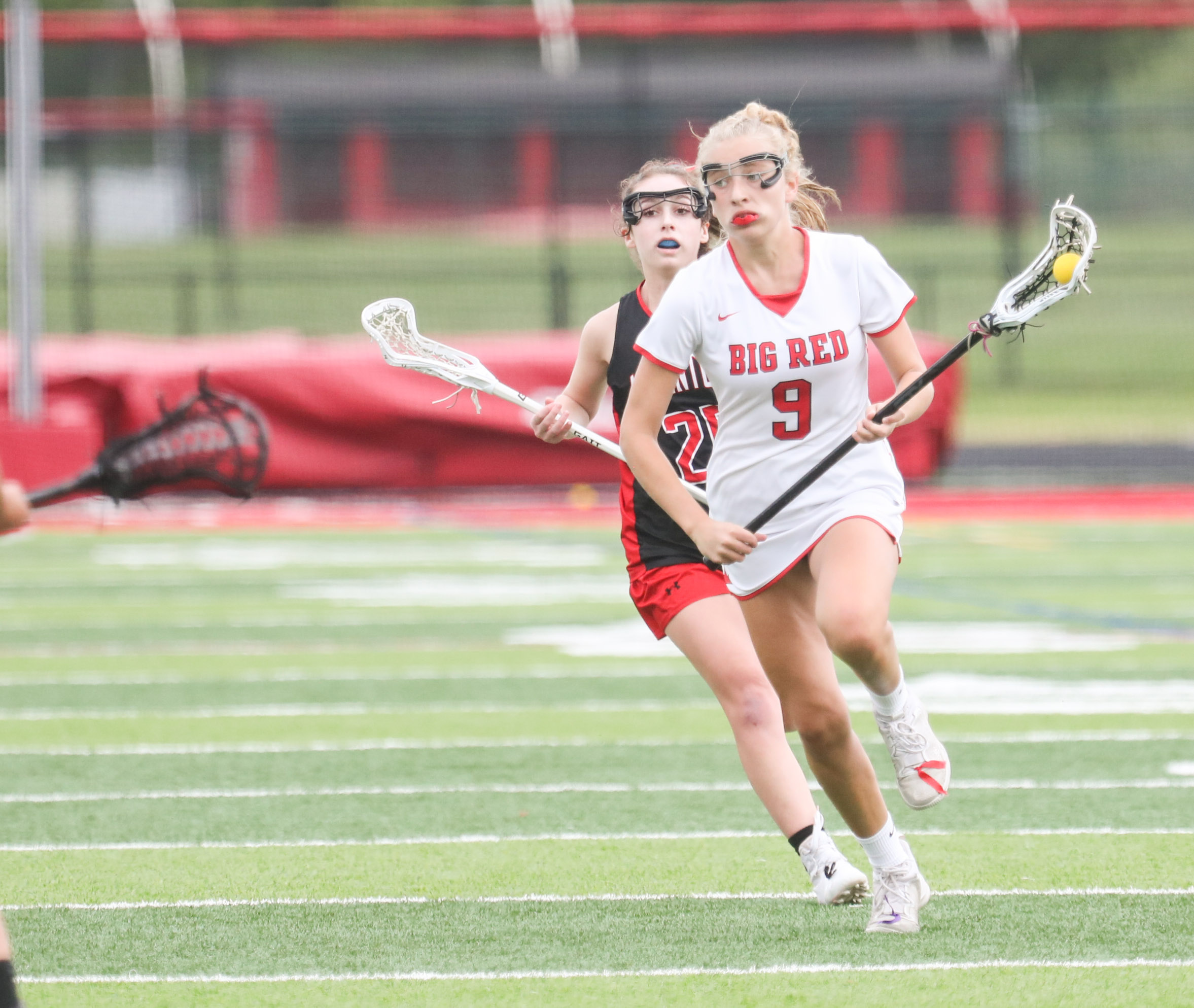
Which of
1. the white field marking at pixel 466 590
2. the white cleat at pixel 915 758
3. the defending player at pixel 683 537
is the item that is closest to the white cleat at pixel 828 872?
the defending player at pixel 683 537

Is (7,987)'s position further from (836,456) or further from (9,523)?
(836,456)

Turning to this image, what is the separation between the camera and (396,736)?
7.34 metres

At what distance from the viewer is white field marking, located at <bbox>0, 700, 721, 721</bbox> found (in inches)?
305

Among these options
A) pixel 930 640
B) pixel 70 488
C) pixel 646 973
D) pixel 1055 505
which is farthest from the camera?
pixel 1055 505

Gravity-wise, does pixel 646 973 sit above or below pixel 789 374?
below

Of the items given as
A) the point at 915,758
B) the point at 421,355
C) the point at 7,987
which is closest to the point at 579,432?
the point at 421,355

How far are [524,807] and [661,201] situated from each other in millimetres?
2014

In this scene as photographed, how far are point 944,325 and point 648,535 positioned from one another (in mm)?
26441

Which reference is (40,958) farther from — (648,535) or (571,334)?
(571,334)

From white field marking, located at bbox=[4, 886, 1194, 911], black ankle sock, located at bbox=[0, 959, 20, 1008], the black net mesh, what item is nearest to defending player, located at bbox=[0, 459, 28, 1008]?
black ankle sock, located at bbox=[0, 959, 20, 1008]

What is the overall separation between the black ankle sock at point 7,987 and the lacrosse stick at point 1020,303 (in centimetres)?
192

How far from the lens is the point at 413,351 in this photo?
215 inches

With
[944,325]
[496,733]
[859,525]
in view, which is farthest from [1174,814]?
[944,325]

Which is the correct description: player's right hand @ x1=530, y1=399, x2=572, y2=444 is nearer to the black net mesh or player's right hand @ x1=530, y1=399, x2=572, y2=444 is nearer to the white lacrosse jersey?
the white lacrosse jersey
